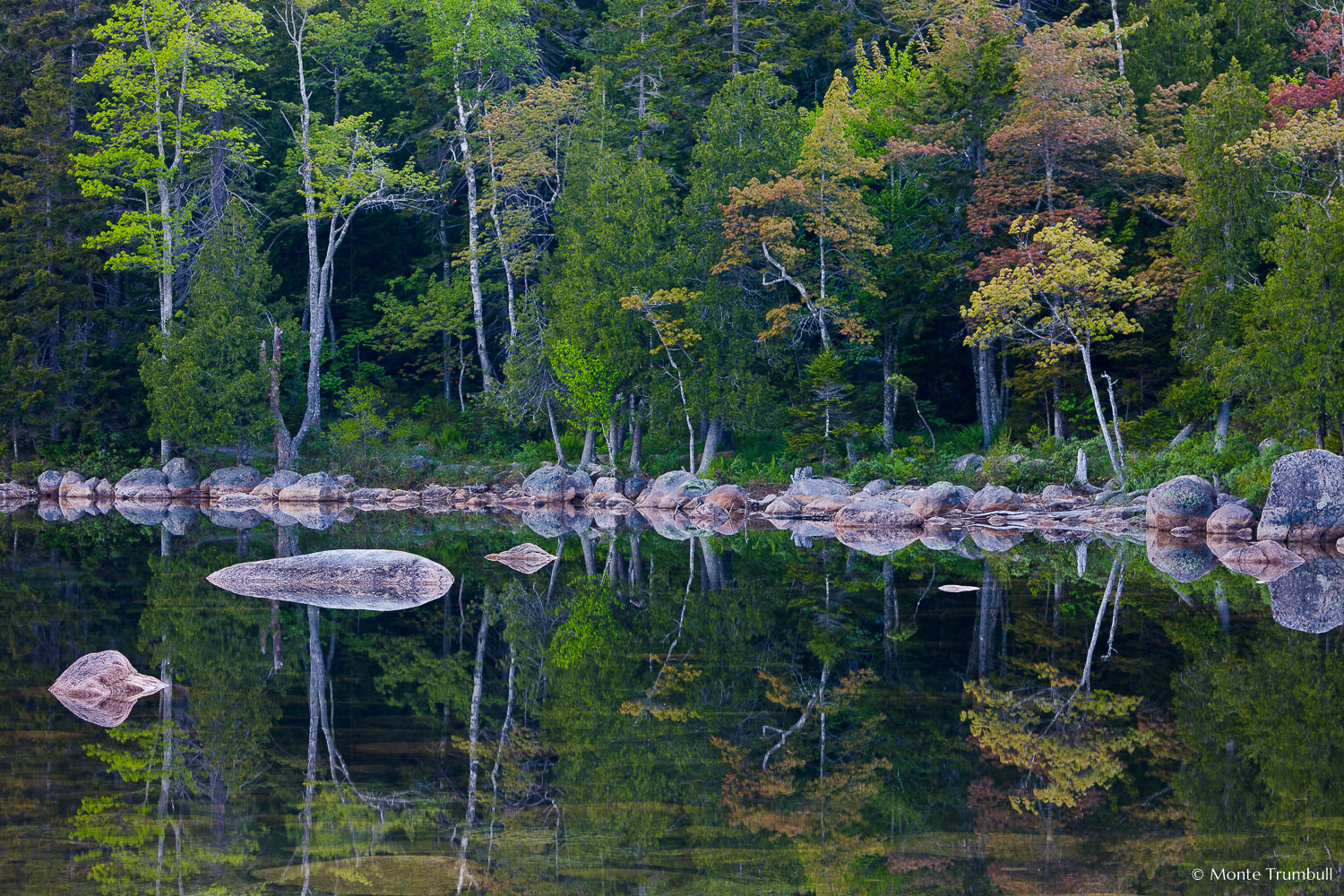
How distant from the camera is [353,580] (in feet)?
42.5

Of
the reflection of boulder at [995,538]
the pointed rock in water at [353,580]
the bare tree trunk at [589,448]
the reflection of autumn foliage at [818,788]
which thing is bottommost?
the bare tree trunk at [589,448]

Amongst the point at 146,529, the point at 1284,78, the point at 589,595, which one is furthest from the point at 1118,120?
the point at 146,529

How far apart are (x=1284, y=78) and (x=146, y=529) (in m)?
28.1

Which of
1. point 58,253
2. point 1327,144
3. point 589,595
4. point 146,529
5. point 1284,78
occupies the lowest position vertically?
point 146,529

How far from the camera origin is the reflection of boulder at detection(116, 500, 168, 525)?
24333 mm

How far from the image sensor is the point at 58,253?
33219 mm

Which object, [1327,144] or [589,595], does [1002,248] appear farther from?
[589,595]

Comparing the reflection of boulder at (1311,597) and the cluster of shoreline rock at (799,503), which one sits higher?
the reflection of boulder at (1311,597)

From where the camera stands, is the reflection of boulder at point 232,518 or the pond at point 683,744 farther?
the reflection of boulder at point 232,518

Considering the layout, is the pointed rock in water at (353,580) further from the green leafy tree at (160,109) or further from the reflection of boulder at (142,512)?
the green leafy tree at (160,109)

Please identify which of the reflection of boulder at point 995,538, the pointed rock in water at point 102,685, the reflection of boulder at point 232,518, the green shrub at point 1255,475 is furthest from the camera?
the reflection of boulder at point 232,518

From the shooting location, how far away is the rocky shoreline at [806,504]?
17.2 metres

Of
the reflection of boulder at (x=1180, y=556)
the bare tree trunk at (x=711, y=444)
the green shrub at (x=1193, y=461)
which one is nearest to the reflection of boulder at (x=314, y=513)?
the bare tree trunk at (x=711, y=444)

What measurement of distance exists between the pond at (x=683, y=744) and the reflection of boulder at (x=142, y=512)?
40.5 ft
